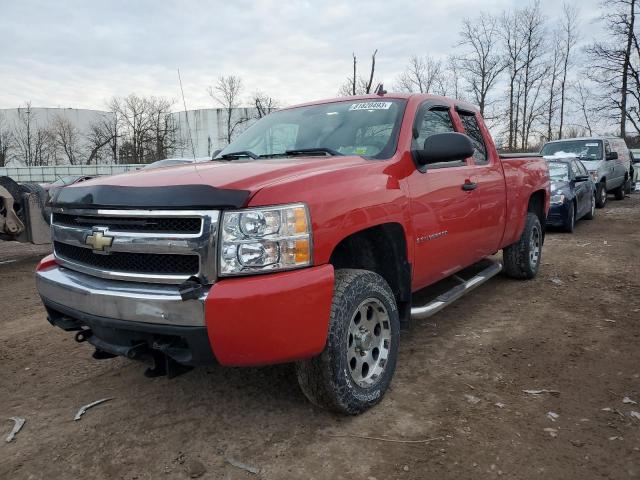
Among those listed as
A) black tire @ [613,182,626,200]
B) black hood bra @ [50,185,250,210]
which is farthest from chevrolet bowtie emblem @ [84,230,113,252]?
black tire @ [613,182,626,200]

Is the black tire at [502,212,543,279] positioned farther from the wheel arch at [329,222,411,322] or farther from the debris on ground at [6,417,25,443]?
the debris on ground at [6,417,25,443]

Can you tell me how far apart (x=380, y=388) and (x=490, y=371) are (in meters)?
0.95

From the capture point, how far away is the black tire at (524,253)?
18.2 ft

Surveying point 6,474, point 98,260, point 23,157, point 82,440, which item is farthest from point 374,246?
point 23,157

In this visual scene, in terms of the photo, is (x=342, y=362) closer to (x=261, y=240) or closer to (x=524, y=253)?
(x=261, y=240)

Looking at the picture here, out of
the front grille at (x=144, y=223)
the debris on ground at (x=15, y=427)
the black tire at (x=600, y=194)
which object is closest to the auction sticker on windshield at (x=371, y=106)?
the front grille at (x=144, y=223)

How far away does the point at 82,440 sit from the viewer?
8.66 ft

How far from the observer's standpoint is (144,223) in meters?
2.35

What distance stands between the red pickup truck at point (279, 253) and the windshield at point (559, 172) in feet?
24.7

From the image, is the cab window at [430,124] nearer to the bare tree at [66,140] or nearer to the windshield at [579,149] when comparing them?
the windshield at [579,149]

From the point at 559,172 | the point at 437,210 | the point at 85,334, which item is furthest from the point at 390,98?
the point at 559,172

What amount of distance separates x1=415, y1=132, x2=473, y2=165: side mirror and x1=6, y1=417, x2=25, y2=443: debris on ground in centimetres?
295

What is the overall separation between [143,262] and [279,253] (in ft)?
2.27

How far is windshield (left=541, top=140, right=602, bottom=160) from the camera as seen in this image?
1418cm
